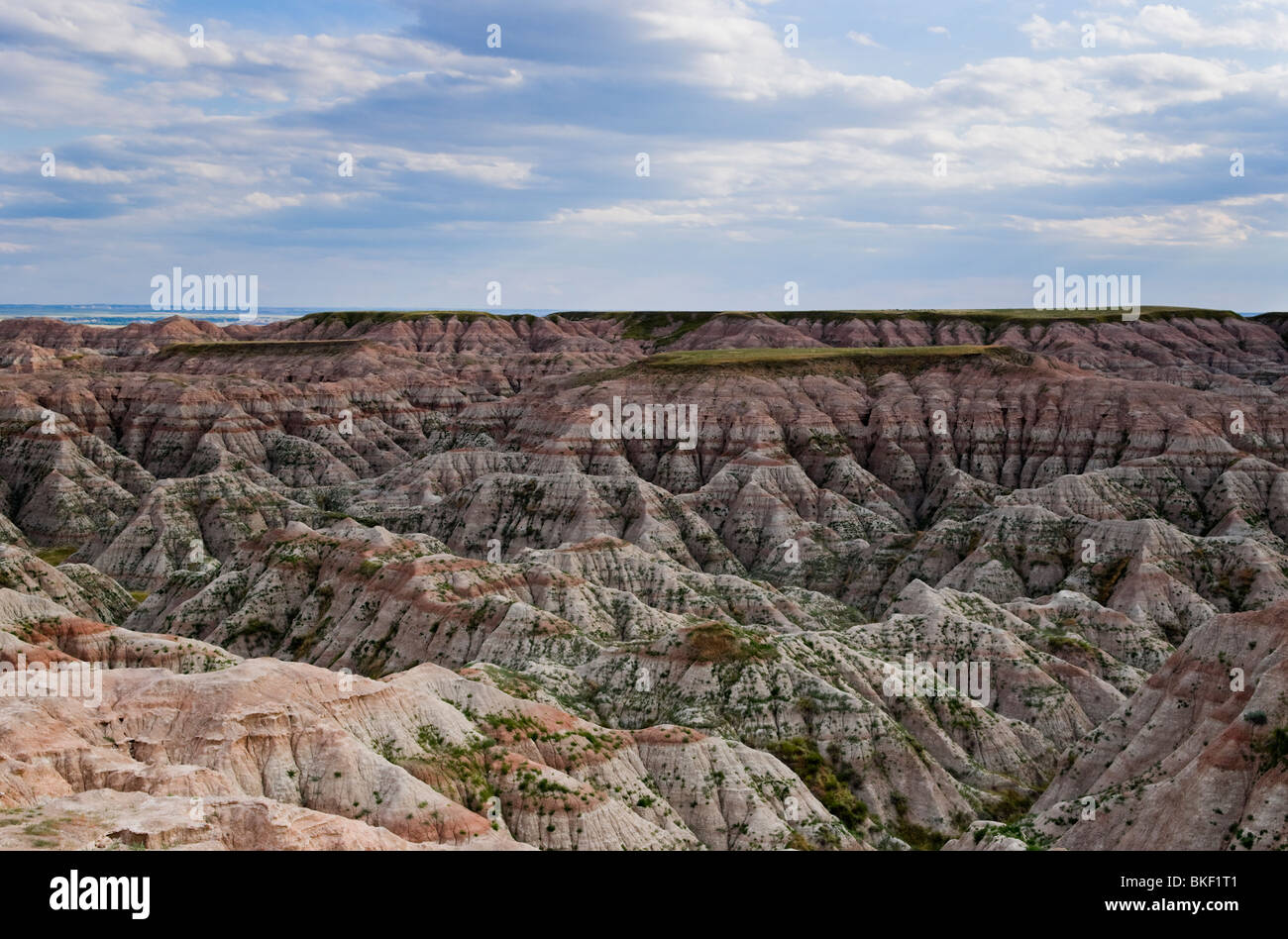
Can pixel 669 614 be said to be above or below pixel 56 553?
above

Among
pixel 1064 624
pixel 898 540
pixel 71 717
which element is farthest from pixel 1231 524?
pixel 71 717

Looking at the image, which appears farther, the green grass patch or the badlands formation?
the green grass patch

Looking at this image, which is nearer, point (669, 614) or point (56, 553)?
point (669, 614)

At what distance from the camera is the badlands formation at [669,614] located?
130 feet

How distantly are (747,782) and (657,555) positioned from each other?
46.1m

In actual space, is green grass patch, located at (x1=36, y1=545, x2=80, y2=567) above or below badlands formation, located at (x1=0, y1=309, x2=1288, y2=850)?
below

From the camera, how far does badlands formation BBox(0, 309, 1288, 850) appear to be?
1555 inches

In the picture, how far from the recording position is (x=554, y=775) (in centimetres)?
4494

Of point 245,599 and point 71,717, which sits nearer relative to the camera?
point 71,717

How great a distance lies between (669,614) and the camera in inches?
3147

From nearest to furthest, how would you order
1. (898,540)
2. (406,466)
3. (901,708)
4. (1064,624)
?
(901,708)
(1064,624)
(898,540)
(406,466)
